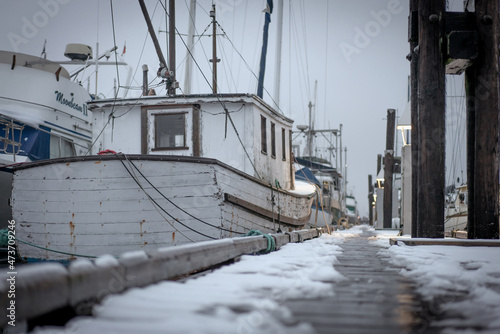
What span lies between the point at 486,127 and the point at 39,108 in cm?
1447

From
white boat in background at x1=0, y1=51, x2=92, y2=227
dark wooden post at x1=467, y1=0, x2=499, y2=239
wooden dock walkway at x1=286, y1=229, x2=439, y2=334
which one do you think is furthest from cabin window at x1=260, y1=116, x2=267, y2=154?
white boat in background at x1=0, y1=51, x2=92, y2=227

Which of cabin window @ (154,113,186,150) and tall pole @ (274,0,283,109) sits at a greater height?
tall pole @ (274,0,283,109)

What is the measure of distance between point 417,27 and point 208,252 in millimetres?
5112

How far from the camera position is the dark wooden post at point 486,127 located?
18.8 feet

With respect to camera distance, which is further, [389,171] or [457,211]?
[389,171]

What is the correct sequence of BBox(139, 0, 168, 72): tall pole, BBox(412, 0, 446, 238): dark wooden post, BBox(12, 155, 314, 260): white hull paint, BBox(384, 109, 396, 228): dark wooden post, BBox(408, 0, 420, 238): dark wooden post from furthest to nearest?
BBox(384, 109, 396, 228): dark wooden post < BBox(139, 0, 168, 72): tall pole < BBox(12, 155, 314, 260): white hull paint < BBox(408, 0, 420, 238): dark wooden post < BBox(412, 0, 446, 238): dark wooden post

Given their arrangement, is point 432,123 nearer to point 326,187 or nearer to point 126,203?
point 126,203

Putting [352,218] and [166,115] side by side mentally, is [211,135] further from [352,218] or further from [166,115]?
[352,218]

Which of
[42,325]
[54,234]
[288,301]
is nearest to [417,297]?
[288,301]

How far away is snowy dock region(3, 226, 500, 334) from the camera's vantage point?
2025mm

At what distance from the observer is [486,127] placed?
5797mm

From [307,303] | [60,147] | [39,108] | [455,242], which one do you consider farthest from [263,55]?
A: [307,303]

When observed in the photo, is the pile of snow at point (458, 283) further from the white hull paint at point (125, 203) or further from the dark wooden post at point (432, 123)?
the white hull paint at point (125, 203)

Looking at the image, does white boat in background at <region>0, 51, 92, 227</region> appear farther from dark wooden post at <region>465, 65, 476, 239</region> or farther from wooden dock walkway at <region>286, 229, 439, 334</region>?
wooden dock walkway at <region>286, 229, 439, 334</region>
